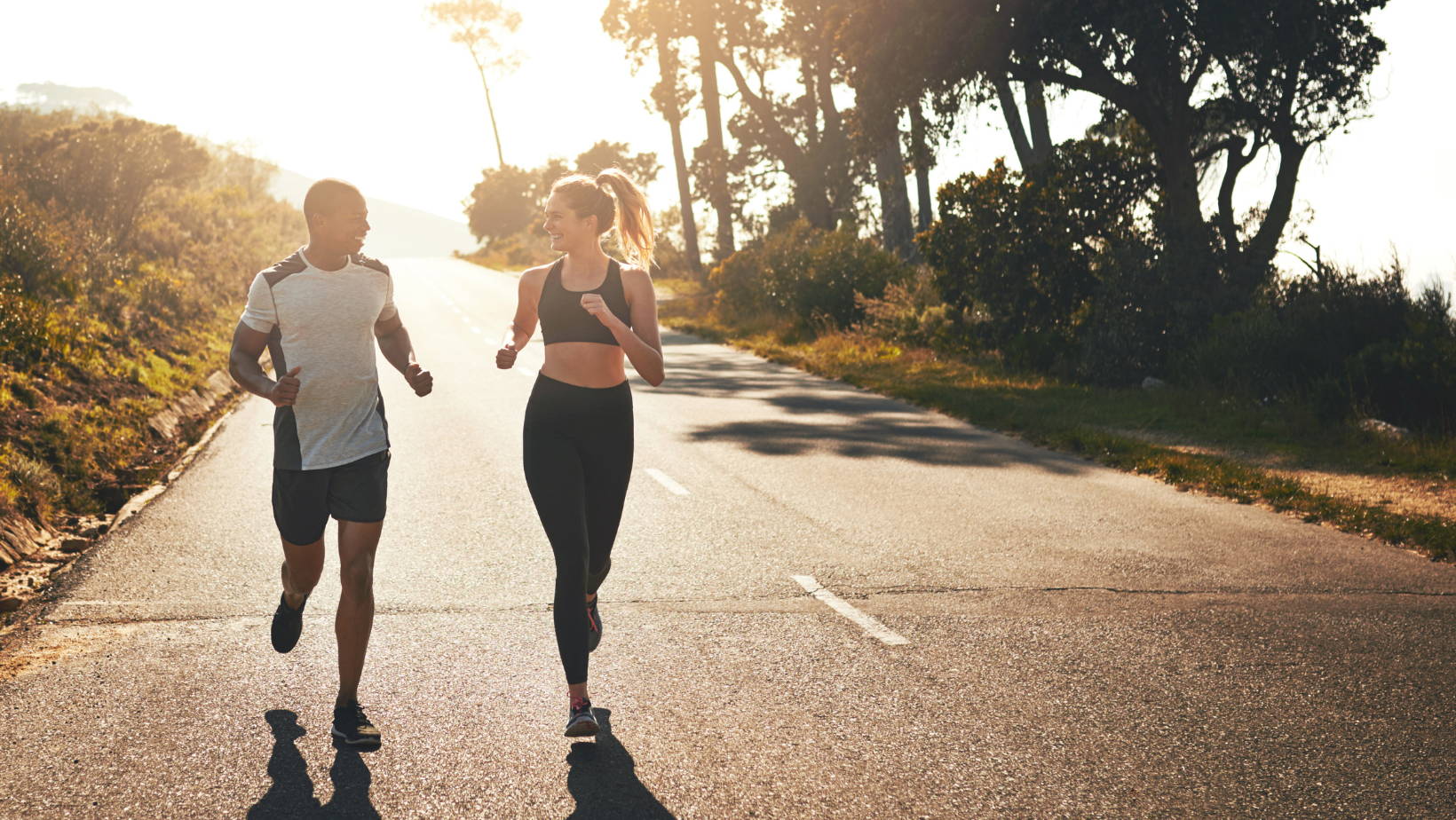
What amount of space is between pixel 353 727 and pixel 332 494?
849mm

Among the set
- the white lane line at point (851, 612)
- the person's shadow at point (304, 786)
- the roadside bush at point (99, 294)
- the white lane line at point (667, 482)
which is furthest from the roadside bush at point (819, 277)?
the person's shadow at point (304, 786)

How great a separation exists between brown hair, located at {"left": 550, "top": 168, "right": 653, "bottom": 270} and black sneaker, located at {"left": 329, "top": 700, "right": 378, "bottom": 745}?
200cm

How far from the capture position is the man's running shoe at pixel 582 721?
4613 mm

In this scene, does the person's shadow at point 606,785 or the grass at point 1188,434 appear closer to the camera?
the person's shadow at point 606,785

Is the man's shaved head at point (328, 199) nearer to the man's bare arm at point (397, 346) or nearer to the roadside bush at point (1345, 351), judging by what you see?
the man's bare arm at point (397, 346)

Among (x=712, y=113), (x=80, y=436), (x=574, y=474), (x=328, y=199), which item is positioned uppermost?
(x=712, y=113)

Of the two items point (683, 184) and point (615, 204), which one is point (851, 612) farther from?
point (683, 184)

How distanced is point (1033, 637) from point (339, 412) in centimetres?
339

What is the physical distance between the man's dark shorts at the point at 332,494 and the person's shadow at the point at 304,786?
798 mm

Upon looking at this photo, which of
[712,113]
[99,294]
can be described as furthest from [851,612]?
[712,113]

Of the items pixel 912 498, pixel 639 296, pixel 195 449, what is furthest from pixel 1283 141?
pixel 639 296

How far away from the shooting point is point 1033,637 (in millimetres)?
6207

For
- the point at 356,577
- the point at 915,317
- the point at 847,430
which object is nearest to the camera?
the point at 356,577

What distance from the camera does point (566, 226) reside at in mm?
4832
